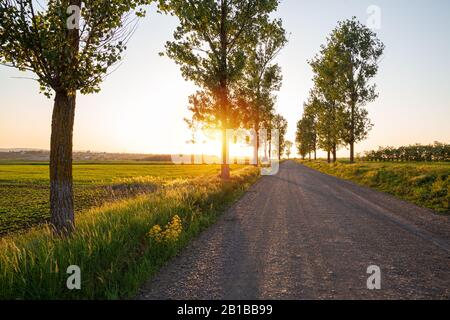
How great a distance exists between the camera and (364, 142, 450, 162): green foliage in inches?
1965

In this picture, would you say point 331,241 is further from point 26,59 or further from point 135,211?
point 26,59

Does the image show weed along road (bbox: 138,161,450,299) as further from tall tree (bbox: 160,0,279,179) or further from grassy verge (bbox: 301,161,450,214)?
tall tree (bbox: 160,0,279,179)

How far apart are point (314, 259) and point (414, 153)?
57923mm

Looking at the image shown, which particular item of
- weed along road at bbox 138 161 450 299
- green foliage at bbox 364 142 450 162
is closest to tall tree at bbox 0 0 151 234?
weed along road at bbox 138 161 450 299

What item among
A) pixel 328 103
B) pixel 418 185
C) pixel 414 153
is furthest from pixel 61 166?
pixel 414 153

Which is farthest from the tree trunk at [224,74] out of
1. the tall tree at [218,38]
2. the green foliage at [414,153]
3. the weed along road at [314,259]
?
the green foliage at [414,153]

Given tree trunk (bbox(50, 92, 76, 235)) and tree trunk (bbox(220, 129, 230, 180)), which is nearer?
tree trunk (bbox(50, 92, 76, 235))

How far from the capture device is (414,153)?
181ft

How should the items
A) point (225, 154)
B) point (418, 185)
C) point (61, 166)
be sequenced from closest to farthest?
point (61, 166)
point (418, 185)
point (225, 154)

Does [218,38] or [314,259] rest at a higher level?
[218,38]

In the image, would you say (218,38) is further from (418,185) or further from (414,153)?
(414,153)

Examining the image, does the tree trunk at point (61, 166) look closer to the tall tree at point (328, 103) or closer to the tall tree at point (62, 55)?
the tall tree at point (62, 55)

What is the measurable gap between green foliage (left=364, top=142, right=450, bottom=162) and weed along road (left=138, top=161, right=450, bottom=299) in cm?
4588
